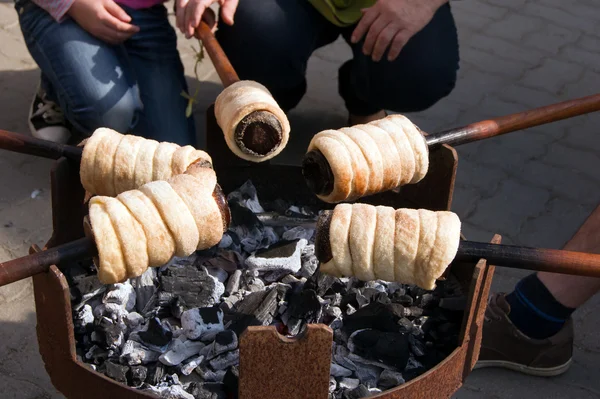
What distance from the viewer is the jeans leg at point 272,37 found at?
3061 millimetres

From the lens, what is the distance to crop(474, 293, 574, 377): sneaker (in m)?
2.64

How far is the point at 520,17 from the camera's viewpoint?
4996 millimetres

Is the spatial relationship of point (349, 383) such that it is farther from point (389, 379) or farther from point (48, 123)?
point (48, 123)

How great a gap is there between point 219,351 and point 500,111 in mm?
2590

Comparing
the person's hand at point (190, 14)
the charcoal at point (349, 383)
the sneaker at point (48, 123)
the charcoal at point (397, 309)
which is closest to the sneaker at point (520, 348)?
the charcoal at point (397, 309)

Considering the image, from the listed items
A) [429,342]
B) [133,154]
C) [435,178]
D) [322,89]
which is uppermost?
[133,154]

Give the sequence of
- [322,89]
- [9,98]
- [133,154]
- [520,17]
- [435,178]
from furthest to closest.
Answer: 1. [520,17]
2. [322,89]
3. [9,98]
4. [435,178]
5. [133,154]

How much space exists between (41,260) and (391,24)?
159 centimetres

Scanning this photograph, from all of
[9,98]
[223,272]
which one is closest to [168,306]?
[223,272]

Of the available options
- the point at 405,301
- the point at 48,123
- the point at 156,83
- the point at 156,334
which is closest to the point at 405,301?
the point at 405,301

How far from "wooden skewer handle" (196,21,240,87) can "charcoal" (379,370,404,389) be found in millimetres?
892

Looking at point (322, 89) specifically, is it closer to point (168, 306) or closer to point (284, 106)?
point (284, 106)

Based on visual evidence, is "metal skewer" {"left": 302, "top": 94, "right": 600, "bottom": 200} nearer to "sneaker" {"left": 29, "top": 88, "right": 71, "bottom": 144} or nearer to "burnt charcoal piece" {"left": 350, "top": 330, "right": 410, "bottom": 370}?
"burnt charcoal piece" {"left": 350, "top": 330, "right": 410, "bottom": 370}

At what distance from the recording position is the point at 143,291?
2.20 metres
